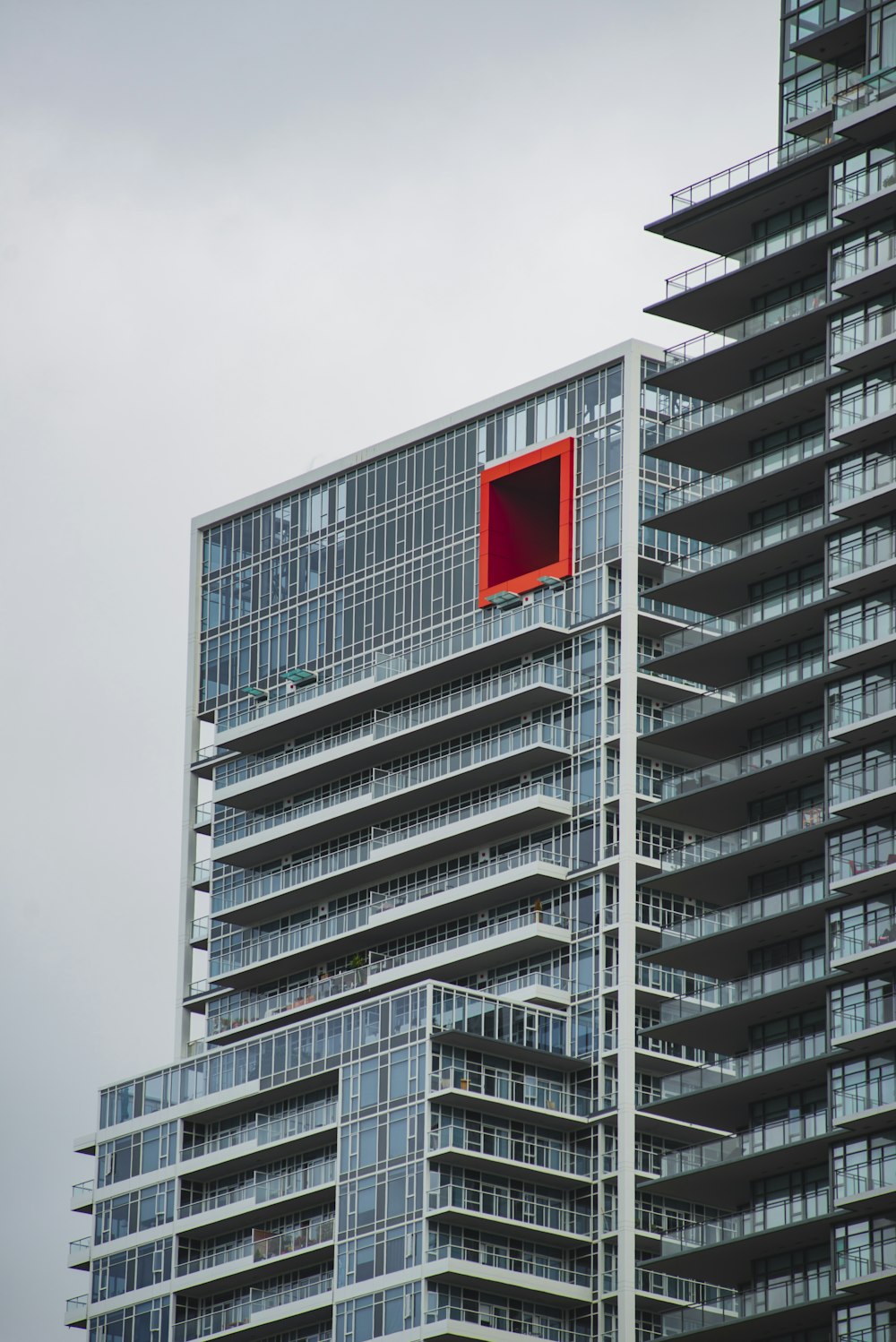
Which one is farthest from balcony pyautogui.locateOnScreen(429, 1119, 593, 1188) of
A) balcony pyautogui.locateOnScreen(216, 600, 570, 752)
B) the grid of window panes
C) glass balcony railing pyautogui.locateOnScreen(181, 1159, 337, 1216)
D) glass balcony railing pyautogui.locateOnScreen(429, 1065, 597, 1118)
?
the grid of window panes

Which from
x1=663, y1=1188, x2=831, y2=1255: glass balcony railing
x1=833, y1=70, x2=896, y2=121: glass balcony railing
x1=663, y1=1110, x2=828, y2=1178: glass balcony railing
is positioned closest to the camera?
x1=663, y1=1188, x2=831, y2=1255: glass balcony railing

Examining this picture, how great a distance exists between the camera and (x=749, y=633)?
114938 millimetres

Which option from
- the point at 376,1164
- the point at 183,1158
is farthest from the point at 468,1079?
the point at 183,1158

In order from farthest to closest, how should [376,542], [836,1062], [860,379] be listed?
[376,542], [860,379], [836,1062]

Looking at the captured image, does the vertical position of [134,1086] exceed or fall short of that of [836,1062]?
it exceeds it

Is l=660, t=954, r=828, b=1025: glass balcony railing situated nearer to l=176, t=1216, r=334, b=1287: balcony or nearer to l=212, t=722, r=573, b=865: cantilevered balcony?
l=176, t=1216, r=334, b=1287: balcony

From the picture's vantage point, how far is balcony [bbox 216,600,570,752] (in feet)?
486

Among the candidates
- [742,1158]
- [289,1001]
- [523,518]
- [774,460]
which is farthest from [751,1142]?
[523,518]

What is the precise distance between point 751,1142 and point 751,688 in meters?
16.1

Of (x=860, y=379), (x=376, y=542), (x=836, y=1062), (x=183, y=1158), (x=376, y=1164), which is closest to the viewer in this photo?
(x=836, y=1062)

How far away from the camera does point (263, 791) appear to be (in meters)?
158

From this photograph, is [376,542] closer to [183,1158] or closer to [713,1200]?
[183,1158]

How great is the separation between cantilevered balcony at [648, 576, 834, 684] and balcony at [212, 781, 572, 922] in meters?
26.1

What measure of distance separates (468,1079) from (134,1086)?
2160cm
